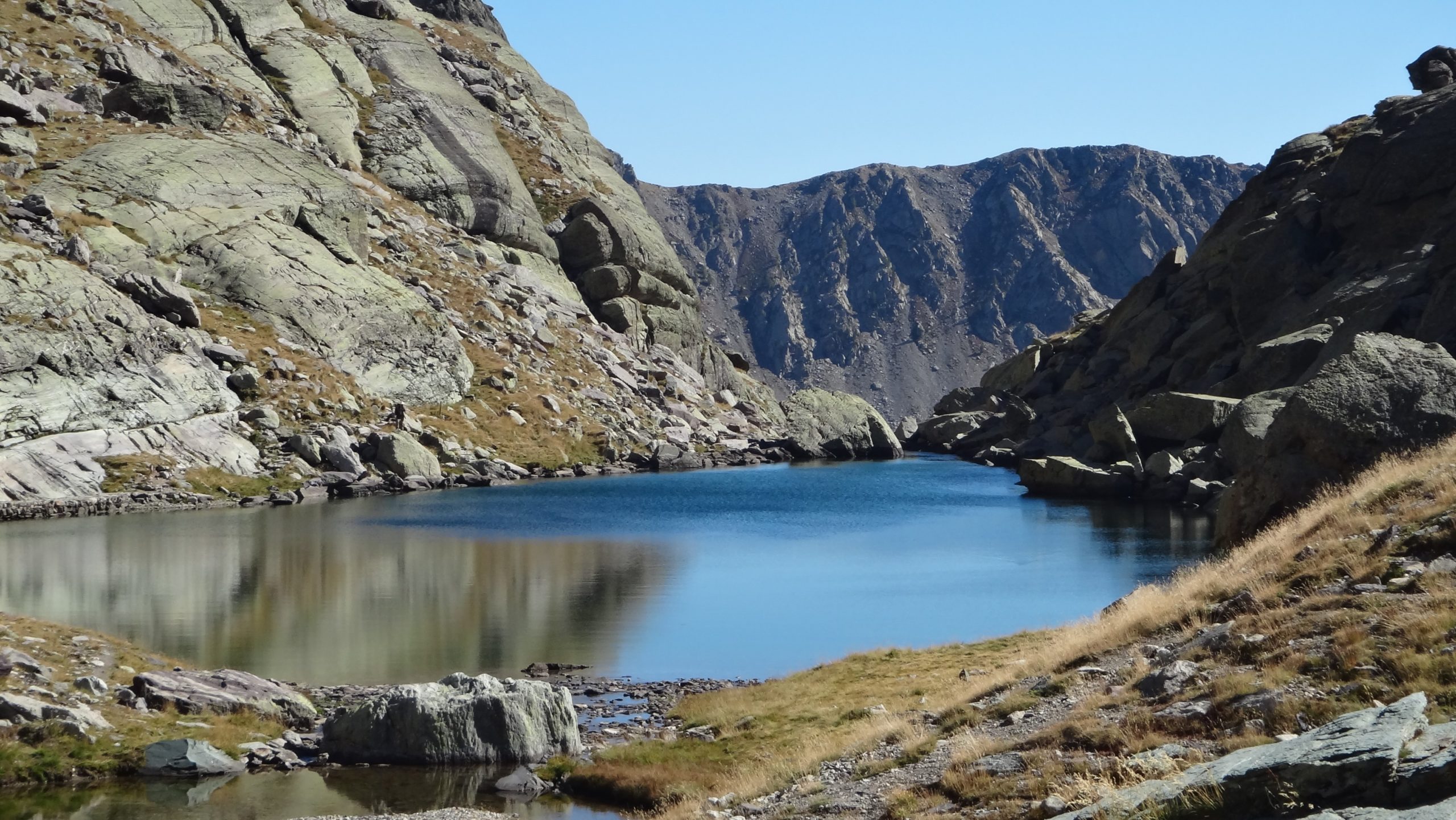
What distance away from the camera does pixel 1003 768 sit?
17094 mm

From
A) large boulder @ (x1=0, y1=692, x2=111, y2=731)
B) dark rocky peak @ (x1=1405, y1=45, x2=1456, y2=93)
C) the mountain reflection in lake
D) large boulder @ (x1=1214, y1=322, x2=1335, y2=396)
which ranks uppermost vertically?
dark rocky peak @ (x1=1405, y1=45, x2=1456, y2=93)

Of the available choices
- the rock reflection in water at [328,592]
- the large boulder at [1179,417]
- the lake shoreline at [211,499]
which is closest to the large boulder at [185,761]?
the rock reflection in water at [328,592]

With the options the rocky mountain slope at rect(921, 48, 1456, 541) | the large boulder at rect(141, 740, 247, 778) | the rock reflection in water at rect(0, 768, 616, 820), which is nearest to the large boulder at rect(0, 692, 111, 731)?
the large boulder at rect(141, 740, 247, 778)

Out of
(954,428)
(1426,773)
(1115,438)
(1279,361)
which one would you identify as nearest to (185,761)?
(1426,773)

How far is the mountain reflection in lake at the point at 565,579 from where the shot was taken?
131ft

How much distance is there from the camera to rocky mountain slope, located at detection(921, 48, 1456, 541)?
8706cm

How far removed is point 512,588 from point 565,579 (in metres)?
3.65

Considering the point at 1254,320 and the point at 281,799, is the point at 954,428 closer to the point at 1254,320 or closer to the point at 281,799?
the point at 1254,320

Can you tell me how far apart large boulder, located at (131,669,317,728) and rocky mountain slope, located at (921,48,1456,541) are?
1046 inches

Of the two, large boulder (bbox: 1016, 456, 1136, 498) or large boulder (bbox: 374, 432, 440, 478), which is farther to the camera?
large boulder (bbox: 1016, 456, 1136, 498)

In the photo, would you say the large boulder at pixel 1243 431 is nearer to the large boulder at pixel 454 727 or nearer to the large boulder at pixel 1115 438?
the large boulder at pixel 454 727

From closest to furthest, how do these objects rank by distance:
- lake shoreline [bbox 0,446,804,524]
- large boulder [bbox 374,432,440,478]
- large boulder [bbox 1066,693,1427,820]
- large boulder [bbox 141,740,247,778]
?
large boulder [bbox 1066,693,1427,820] → large boulder [bbox 141,740,247,778] → lake shoreline [bbox 0,446,804,524] → large boulder [bbox 374,432,440,478]

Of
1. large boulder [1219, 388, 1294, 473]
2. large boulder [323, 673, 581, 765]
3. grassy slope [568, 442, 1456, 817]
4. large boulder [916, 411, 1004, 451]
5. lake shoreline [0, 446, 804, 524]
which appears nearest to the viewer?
grassy slope [568, 442, 1456, 817]

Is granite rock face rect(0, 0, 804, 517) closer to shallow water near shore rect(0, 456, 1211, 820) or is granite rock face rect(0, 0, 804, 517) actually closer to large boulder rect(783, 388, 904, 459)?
large boulder rect(783, 388, 904, 459)
